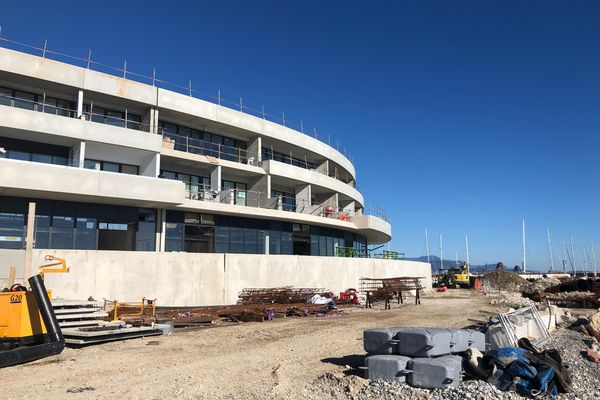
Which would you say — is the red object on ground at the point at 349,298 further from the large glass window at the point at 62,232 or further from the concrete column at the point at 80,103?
the concrete column at the point at 80,103

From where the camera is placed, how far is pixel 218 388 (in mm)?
8781

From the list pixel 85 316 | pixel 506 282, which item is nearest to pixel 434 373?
pixel 85 316

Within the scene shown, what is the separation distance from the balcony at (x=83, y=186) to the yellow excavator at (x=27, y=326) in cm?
1176

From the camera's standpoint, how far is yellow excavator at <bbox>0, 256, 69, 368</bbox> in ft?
33.8

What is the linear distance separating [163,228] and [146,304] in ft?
20.9

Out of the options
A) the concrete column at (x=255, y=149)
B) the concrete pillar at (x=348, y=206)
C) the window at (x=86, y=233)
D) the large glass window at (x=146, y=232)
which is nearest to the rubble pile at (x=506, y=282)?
the concrete pillar at (x=348, y=206)

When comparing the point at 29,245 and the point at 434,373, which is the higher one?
the point at 29,245

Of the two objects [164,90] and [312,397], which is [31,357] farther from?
[164,90]

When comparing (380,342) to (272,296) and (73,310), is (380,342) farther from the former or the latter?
(272,296)

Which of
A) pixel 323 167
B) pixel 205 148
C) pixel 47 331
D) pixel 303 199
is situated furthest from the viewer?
pixel 323 167

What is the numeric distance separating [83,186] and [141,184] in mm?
2808

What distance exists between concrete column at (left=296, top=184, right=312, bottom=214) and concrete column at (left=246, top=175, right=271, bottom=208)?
3.99m

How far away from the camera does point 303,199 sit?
3662 cm

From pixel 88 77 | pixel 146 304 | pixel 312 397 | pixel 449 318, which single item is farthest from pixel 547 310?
pixel 88 77
